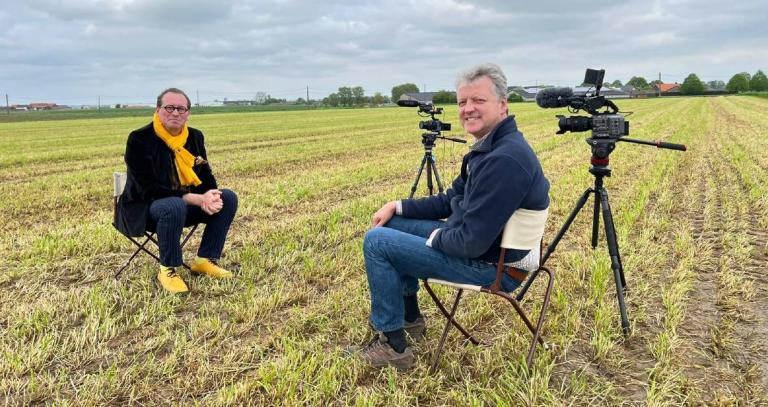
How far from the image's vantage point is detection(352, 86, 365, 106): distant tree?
10212 cm

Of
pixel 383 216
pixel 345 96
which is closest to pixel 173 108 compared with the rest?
pixel 383 216

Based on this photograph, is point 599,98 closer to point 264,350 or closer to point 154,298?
point 264,350

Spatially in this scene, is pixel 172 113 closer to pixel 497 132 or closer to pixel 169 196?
pixel 169 196

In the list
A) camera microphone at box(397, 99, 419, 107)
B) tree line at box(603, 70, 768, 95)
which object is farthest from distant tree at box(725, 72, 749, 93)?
camera microphone at box(397, 99, 419, 107)

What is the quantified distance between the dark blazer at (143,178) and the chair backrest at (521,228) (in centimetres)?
325

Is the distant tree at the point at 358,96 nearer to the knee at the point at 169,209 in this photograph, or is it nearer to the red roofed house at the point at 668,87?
the red roofed house at the point at 668,87

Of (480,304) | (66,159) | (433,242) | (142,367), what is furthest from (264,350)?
(66,159)

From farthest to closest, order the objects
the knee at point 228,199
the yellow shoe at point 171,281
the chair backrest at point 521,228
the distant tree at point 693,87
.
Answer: the distant tree at point 693,87, the knee at point 228,199, the yellow shoe at point 171,281, the chair backrest at point 521,228

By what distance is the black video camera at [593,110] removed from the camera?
11.2 feet

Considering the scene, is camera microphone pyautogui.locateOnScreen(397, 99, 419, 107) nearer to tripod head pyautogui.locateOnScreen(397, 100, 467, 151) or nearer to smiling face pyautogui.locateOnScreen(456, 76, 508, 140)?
tripod head pyautogui.locateOnScreen(397, 100, 467, 151)

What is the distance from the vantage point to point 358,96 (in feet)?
340

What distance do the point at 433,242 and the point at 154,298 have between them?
8.77 ft

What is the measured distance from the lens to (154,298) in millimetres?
4371

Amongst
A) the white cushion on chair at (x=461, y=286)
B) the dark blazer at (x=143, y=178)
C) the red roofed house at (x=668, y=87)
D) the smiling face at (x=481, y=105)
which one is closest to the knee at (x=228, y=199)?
the dark blazer at (x=143, y=178)
